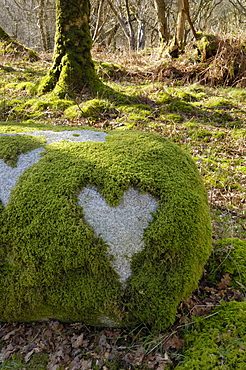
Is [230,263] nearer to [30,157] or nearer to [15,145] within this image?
[30,157]

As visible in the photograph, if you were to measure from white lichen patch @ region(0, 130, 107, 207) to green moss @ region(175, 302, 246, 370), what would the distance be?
196cm

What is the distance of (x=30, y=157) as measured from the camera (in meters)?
2.78

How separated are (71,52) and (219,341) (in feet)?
23.4

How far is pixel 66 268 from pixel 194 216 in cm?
120

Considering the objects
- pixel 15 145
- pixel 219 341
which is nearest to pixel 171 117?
pixel 15 145

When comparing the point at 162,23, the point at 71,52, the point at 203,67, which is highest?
the point at 162,23

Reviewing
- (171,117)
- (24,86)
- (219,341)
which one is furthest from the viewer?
(24,86)

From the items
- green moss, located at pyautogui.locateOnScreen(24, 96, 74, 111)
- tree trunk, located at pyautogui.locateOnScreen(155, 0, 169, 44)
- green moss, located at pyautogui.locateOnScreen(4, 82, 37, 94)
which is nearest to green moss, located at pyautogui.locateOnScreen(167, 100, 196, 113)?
green moss, located at pyautogui.locateOnScreen(24, 96, 74, 111)

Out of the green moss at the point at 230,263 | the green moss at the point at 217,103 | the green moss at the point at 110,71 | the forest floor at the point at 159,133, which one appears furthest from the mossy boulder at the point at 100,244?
the green moss at the point at 110,71

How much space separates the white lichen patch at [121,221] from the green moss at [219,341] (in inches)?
28.4

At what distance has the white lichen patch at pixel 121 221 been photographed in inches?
91.8

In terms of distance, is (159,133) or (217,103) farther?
(217,103)

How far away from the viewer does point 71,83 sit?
7.29 metres

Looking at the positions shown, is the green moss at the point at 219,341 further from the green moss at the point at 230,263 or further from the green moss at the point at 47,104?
the green moss at the point at 47,104
